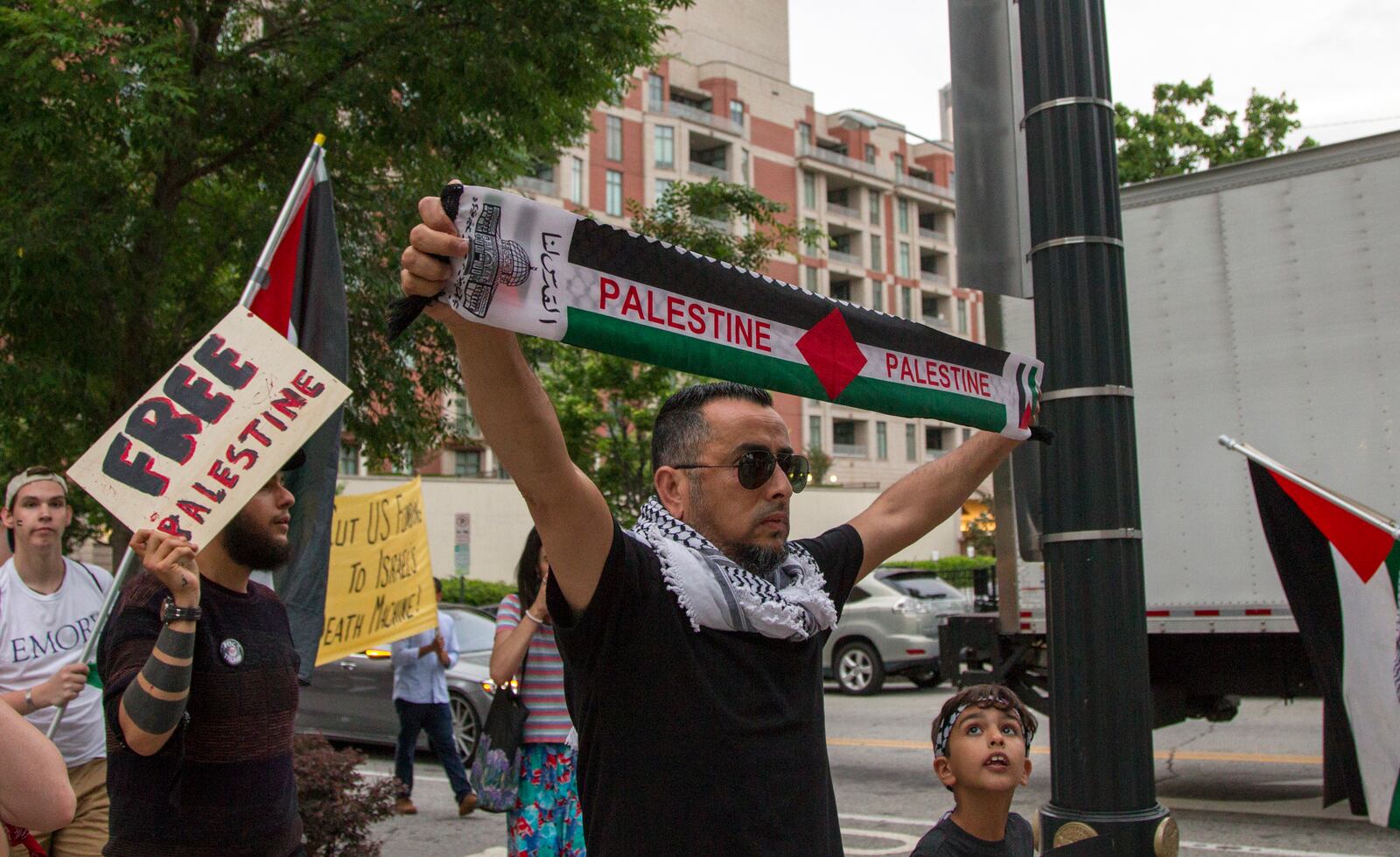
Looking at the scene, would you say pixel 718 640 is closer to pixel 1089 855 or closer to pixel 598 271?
pixel 598 271

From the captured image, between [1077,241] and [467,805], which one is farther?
[467,805]

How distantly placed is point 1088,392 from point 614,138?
56405 millimetres

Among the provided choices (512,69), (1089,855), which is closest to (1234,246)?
(512,69)

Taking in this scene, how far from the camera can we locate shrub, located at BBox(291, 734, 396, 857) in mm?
5992

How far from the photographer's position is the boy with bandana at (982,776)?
125 inches

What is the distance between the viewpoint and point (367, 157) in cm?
934

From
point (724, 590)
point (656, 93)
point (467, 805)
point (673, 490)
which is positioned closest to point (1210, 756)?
point (467, 805)

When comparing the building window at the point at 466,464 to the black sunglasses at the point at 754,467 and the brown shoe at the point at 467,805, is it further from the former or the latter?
the black sunglasses at the point at 754,467

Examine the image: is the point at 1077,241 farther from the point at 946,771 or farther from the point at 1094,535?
the point at 946,771

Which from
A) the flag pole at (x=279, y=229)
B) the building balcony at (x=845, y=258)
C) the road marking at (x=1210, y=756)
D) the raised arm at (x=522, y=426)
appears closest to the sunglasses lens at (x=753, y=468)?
the raised arm at (x=522, y=426)

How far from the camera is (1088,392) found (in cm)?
347

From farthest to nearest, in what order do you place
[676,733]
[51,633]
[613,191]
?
[613,191], [51,633], [676,733]

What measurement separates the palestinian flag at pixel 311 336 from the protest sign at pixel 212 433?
95 centimetres

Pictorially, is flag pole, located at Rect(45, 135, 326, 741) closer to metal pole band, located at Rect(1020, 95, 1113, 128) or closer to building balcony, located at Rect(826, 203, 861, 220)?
metal pole band, located at Rect(1020, 95, 1113, 128)
